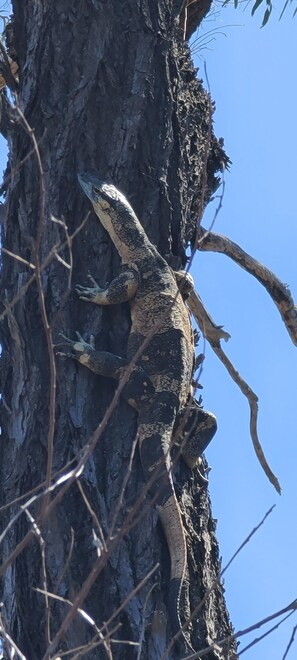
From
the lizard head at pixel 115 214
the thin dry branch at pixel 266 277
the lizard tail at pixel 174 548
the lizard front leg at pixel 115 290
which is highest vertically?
the thin dry branch at pixel 266 277

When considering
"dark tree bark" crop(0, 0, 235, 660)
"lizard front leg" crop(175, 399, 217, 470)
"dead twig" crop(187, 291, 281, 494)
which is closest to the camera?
"dark tree bark" crop(0, 0, 235, 660)

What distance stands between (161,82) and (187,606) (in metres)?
2.46

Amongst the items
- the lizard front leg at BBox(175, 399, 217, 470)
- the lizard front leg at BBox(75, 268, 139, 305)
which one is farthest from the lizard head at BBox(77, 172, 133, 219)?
the lizard front leg at BBox(175, 399, 217, 470)

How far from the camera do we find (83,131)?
5090 millimetres

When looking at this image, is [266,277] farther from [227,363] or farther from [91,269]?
[91,269]

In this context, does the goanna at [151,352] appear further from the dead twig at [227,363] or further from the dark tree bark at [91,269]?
the dead twig at [227,363]

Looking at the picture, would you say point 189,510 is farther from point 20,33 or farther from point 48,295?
point 20,33

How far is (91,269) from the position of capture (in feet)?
16.4

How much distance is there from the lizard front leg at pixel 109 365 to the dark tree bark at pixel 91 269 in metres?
0.04

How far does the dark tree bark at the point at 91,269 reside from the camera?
159 inches

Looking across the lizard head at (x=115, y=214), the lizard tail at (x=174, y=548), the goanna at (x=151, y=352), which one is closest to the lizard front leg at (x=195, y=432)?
the goanna at (x=151, y=352)

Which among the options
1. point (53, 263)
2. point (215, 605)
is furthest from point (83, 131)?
point (215, 605)

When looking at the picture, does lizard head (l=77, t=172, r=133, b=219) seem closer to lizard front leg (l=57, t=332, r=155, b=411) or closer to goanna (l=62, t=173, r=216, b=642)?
goanna (l=62, t=173, r=216, b=642)

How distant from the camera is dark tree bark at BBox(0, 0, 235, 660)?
404 centimetres
